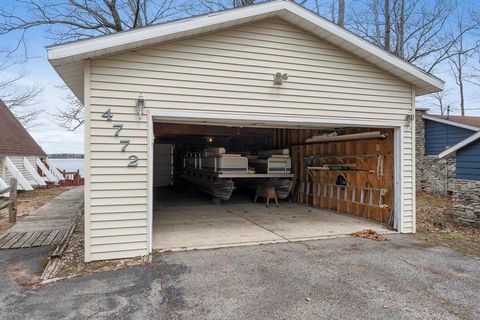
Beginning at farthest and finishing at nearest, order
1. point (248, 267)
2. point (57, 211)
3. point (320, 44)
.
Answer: point (57, 211), point (320, 44), point (248, 267)

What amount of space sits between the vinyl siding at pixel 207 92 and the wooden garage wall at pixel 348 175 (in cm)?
59

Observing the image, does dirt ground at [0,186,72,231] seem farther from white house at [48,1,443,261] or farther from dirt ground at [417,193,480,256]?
dirt ground at [417,193,480,256]

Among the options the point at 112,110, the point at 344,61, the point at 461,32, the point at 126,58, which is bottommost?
the point at 112,110

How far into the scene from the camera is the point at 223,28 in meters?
5.44

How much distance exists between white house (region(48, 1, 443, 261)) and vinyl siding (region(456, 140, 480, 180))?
284cm

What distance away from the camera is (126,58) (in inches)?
195

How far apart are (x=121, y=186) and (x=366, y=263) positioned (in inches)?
149

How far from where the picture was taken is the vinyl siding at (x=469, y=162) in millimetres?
8188

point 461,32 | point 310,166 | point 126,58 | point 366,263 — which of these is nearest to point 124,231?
point 126,58

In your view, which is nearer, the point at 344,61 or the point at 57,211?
the point at 344,61

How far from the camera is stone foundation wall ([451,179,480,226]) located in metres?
7.88

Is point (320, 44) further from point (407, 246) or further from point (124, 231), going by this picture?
point (124, 231)

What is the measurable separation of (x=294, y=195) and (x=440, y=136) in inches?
329

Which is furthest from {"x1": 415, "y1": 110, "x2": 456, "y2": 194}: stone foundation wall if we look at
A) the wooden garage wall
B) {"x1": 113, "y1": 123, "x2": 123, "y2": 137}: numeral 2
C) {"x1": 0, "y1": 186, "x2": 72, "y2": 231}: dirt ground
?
{"x1": 0, "y1": 186, "x2": 72, "y2": 231}: dirt ground
